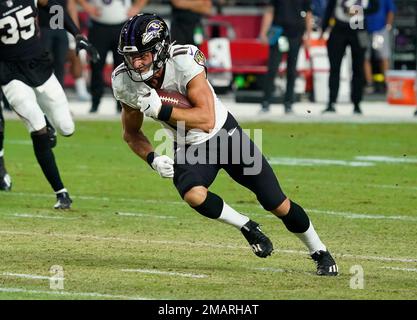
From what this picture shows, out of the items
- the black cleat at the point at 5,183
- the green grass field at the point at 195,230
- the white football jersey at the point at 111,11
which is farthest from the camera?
the white football jersey at the point at 111,11

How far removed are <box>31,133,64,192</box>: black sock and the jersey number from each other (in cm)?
80

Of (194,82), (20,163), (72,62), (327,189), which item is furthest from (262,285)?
(72,62)

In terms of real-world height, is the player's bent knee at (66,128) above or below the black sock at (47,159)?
above

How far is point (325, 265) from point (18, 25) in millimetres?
4030

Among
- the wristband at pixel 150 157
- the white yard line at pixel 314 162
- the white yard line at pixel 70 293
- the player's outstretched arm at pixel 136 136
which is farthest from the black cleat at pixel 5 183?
the white yard line at pixel 70 293

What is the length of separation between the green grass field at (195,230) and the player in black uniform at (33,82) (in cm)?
40

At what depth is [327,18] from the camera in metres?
17.1

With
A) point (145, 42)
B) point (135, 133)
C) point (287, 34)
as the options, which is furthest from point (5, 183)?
point (287, 34)

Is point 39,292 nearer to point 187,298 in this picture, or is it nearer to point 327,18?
point 187,298

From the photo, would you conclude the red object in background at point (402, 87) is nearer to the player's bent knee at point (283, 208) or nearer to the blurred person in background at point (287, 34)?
the blurred person in background at point (287, 34)

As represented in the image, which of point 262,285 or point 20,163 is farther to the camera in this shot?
point 20,163

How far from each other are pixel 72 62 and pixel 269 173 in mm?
13060

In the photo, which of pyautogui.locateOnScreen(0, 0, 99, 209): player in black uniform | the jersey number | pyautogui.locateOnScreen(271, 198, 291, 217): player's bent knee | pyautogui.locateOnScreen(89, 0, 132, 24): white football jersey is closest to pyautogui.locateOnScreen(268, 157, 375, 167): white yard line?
pyautogui.locateOnScreen(0, 0, 99, 209): player in black uniform

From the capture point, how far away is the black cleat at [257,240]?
24.3ft
